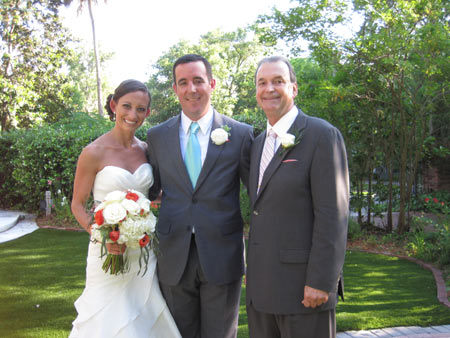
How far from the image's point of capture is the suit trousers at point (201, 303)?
2.92 m

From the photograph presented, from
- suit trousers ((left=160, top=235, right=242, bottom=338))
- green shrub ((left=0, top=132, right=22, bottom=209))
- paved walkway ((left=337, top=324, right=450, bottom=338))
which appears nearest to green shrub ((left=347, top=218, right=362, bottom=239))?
paved walkway ((left=337, top=324, right=450, bottom=338))

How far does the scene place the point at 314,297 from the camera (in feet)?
7.72

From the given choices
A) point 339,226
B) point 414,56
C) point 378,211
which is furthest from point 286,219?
point 378,211

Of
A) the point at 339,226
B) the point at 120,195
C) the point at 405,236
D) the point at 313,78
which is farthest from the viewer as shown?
the point at 313,78

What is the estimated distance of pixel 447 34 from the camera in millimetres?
7539

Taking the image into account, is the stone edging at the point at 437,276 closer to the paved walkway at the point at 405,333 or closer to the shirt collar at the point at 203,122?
the paved walkway at the point at 405,333

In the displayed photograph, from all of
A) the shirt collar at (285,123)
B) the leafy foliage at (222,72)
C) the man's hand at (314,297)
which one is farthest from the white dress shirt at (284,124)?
the leafy foliage at (222,72)

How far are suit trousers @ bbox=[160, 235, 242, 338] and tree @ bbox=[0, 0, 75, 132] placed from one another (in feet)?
48.8

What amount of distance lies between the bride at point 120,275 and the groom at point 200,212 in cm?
18

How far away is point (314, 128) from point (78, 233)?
8.04 metres

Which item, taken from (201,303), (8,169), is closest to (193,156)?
(201,303)

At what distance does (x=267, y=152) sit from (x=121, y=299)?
1.60m

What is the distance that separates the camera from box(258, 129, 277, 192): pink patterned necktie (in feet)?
8.70

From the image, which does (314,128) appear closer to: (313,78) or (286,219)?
(286,219)
